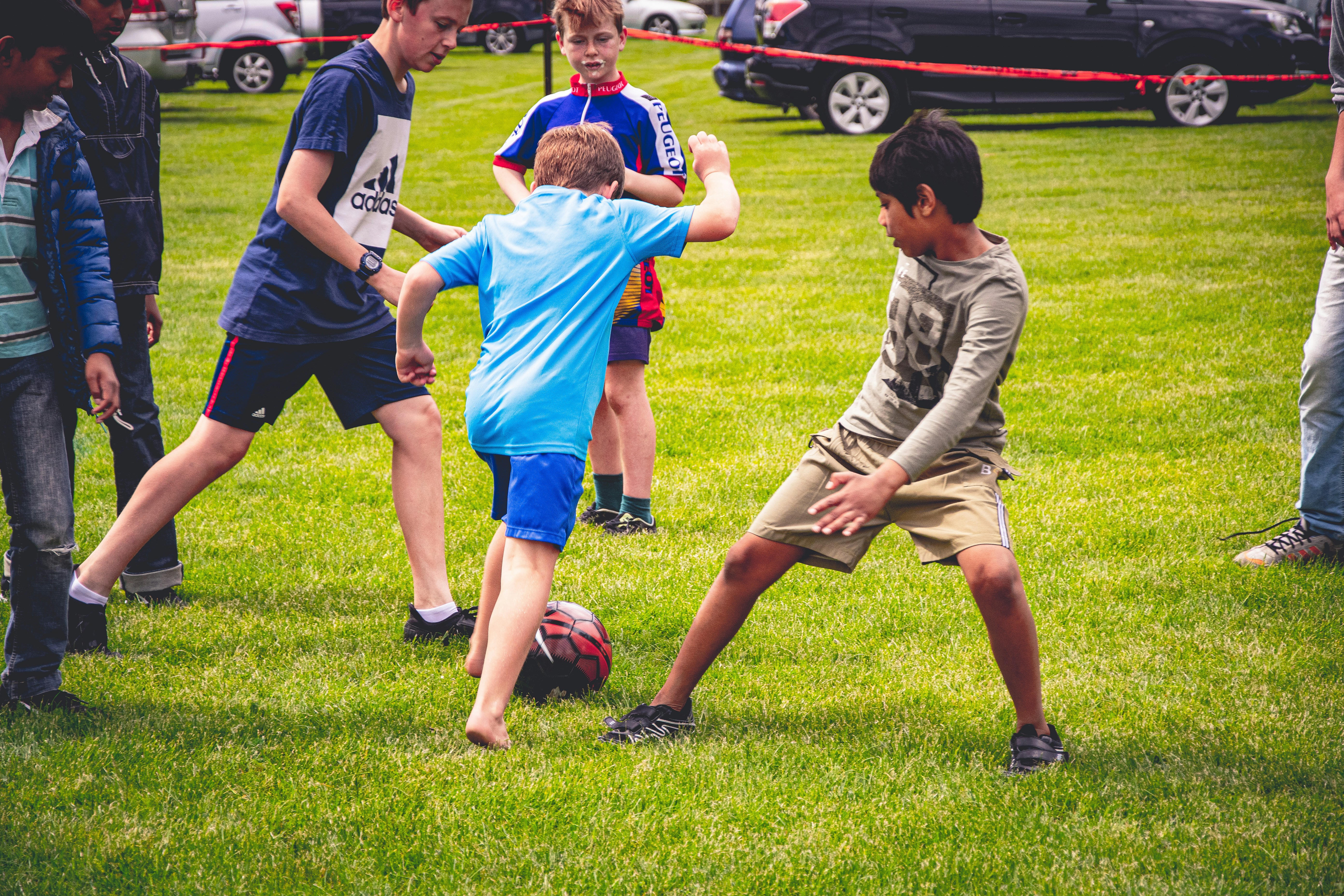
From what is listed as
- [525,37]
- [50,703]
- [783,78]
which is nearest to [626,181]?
[50,703]

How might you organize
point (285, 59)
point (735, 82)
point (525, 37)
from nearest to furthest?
point (735, 82) < point (285, 59) < point (525, 37)

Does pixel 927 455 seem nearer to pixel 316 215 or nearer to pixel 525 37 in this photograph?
pixel 316 215

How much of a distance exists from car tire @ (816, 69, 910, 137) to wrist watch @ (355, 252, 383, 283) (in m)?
13.9

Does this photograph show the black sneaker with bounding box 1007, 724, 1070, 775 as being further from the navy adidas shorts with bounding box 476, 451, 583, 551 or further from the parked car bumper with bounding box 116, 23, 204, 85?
the parked car bumper with bounding box 116, 23, 204, 85

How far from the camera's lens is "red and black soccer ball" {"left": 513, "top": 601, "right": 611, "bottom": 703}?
395 centimetres

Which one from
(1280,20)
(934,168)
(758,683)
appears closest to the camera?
(934,168)

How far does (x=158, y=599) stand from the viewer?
4.79 m

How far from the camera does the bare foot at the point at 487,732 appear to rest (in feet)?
11.4

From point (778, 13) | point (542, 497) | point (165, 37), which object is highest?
point (778, 13)

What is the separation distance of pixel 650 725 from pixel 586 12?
295 cm

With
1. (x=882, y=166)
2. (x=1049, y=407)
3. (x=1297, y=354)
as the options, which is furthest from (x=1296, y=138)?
(x=882, y=166)

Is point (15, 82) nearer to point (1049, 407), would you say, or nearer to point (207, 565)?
point (207, 565)

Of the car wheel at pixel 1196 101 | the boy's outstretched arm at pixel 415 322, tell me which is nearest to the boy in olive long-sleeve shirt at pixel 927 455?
the boy's outstretched arm at pixel 415 322

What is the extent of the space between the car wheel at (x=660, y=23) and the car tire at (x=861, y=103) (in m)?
16.6
